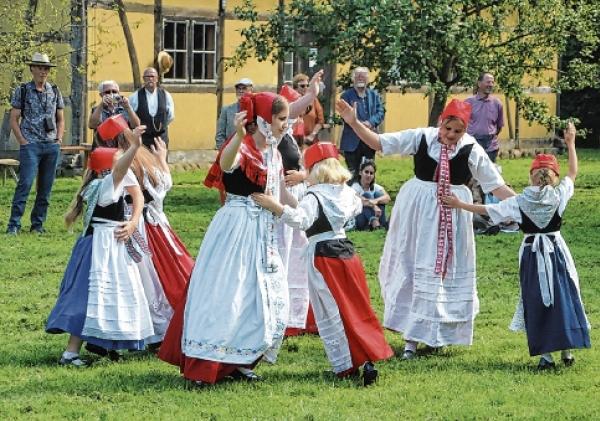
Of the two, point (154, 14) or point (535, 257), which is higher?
point (154, 14)

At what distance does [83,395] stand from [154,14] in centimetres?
1692

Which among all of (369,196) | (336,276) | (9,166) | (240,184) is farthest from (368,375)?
(9,166)

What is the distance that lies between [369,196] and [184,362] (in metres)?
8.27

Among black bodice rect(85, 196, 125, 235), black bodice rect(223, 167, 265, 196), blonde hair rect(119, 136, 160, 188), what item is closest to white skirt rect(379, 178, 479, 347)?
black bodice rect(223, 167, 265, 196)

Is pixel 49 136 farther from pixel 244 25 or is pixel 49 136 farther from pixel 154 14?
pixel 244 25

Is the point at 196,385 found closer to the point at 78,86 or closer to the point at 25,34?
the point at 25,34

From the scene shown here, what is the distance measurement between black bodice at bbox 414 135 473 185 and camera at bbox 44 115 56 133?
7.51m

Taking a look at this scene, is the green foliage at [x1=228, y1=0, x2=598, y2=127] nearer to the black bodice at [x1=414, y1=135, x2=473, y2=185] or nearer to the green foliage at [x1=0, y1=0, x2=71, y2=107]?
the green foliage at [x1=0, y1=0, x2=71, y2=107]

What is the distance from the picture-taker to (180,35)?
2552cm

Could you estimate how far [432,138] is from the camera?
996 cm

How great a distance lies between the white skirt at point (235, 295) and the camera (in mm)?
8617

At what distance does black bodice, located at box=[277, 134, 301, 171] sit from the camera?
10648 mm

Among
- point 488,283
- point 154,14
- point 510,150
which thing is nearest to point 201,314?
point 488,283

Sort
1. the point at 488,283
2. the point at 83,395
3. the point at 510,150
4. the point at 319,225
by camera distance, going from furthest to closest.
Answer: the point at 510,150 < the point at 488,283 < the point at 319,225 < the point at 83,395
